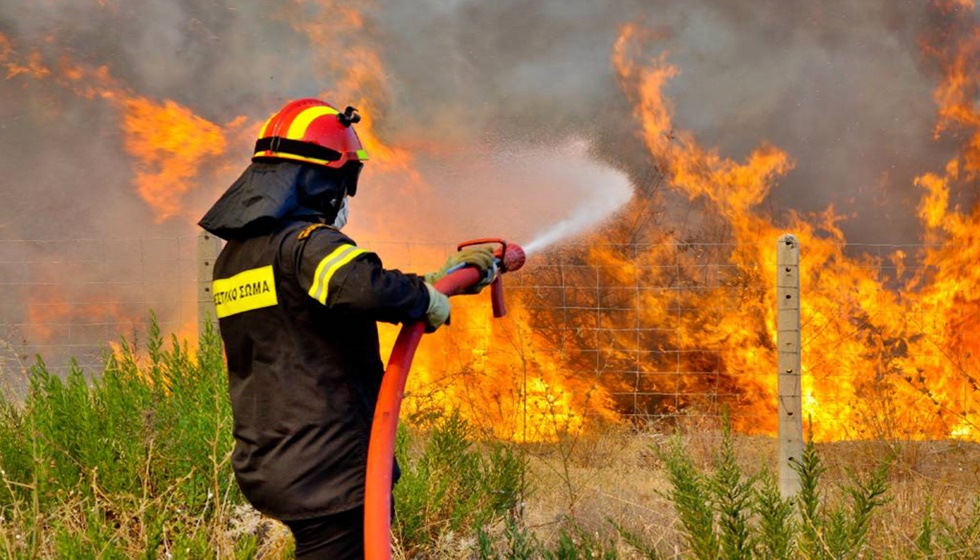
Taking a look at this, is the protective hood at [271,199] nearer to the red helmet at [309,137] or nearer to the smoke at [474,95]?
the red helmet at [309,137]

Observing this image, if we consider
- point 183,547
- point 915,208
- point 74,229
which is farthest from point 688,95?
point 183,547

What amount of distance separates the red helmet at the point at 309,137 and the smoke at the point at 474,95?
747 cm

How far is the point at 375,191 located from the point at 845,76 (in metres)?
5.77

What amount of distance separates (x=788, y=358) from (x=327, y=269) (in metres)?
3.75

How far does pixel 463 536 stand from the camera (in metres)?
4.06

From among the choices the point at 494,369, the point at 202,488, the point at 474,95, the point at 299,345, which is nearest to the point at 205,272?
the point at 202,488

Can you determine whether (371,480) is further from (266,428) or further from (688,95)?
(688,95)

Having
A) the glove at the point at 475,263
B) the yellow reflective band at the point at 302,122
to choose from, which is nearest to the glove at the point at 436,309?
the glove at the point at 475,263

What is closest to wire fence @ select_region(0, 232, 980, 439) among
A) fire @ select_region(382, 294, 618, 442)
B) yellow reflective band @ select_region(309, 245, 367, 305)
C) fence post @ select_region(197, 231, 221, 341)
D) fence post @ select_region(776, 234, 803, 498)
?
fire @ select_region(382, 294, 618, 442)

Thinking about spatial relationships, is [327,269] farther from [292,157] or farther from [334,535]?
[334,535]

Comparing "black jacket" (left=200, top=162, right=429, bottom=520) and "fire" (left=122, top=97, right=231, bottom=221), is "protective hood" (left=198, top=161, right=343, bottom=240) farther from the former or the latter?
"fire" (left=122, top=97, right=231, bottom=221)

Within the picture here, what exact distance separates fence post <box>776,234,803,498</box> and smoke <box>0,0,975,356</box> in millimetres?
5209

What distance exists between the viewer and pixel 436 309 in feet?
8.25

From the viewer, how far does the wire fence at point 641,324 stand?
27.4ft
